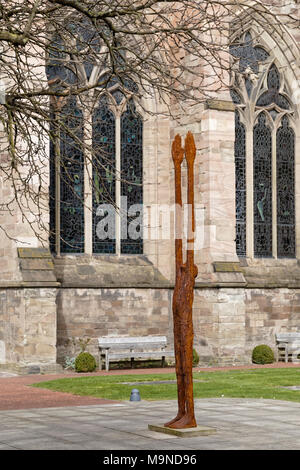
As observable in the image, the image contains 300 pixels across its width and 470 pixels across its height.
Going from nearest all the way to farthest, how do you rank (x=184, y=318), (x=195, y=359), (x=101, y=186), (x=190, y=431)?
(x=190, y=431)
(x=184, y=318)
(x=195, y=359)
(x=101, y=186)

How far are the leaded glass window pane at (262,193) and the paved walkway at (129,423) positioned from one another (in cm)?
1068

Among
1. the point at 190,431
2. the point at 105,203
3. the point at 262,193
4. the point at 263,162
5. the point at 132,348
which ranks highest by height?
the point at 263,162

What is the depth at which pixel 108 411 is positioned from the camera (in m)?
11.3

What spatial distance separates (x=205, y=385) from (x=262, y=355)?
6.43 metres

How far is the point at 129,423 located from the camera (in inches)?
393

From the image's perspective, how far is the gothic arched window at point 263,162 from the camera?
906 inches

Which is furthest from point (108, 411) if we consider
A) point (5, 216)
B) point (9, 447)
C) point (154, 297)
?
point (154, 297)

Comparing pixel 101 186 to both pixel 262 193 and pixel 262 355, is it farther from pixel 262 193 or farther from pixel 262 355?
pixel 262 355

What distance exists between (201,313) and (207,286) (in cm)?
73

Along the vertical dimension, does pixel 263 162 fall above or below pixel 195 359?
above

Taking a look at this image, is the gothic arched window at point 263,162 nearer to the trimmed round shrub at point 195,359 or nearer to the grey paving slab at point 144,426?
the trimmed round shrub at point 195,359

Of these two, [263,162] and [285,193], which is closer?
[263,162]

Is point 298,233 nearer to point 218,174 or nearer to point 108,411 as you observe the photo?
point 218,174

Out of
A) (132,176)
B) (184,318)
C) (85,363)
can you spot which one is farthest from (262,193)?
(184,318)
